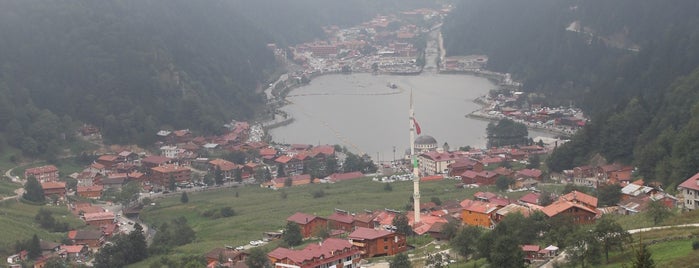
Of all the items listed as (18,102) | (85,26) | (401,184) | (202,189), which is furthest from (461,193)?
(85,26)

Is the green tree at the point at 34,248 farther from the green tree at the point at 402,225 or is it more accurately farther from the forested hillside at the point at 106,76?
the forested hillside at the point at 106,76

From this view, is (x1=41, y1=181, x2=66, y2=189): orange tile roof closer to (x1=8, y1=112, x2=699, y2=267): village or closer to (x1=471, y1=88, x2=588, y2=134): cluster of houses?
(x1=8, y1=112, x2=699, y2=267): village

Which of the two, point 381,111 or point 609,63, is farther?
point 609,63

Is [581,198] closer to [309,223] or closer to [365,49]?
[309,223]

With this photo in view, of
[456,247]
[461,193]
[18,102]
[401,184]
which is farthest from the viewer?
[18,102]

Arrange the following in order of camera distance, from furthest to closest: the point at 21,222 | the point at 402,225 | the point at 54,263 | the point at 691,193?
the point at 21,222, the point at 54,263, the point at 402,225, the point at 691,193

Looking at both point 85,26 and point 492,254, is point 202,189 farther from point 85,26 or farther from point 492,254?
point 492,254

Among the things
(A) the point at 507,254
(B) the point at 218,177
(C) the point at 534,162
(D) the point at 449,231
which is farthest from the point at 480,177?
(A) the point at 507,254

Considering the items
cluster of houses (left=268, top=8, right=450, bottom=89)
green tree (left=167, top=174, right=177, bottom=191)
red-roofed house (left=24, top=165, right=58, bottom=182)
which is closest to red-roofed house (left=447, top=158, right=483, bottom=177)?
green tree (left=167, top=174, right=177, bottom=191)
